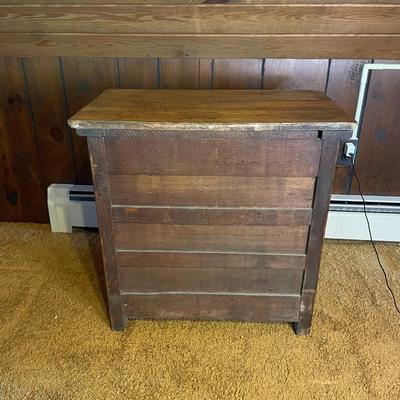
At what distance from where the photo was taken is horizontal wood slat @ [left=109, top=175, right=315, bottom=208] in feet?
3.36

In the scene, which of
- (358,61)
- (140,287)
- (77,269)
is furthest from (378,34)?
(77,269)

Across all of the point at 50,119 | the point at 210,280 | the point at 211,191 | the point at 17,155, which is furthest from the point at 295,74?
the point at 17,155

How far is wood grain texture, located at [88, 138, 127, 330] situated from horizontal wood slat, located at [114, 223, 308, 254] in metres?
0.03

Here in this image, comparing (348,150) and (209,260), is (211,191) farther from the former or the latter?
(348,150)

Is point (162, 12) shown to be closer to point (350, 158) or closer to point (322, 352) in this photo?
point (350, 158)

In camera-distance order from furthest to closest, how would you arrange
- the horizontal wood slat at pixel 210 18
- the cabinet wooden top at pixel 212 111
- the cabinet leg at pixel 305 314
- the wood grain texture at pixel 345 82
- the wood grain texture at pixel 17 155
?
the wood grain texture at pixel 17 155
the wood grain texture at pixel 345 82
the horizontal wood slat at pixel 210 18
the cabinet leg at pixel 305 314
the cabinet wooden top at pixel 212 111

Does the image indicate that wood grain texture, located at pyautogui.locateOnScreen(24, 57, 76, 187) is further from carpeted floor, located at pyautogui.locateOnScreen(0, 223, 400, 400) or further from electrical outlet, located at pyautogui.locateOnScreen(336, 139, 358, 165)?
electrical outlet, located at pyautogui.locateOnScreen(336, 139, 358, 165)

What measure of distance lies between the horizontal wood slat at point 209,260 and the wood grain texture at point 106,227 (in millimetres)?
32

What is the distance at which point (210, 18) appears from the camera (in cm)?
130

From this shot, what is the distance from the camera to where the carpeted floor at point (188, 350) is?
105 cm

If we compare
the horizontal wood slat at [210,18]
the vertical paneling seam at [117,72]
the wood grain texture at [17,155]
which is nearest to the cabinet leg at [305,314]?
the horizontal wood slat at [210,18]

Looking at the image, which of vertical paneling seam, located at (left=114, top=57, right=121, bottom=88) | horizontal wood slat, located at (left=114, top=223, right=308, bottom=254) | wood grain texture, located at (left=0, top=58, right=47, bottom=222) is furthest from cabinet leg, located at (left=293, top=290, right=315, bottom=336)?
wood grain texture, located at (left=0, top=58, right=47, bottom=222)

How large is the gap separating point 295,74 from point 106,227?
2.72 ft

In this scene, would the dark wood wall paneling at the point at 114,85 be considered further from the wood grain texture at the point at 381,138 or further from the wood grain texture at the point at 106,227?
the wood grain texture at the point at 106,227
